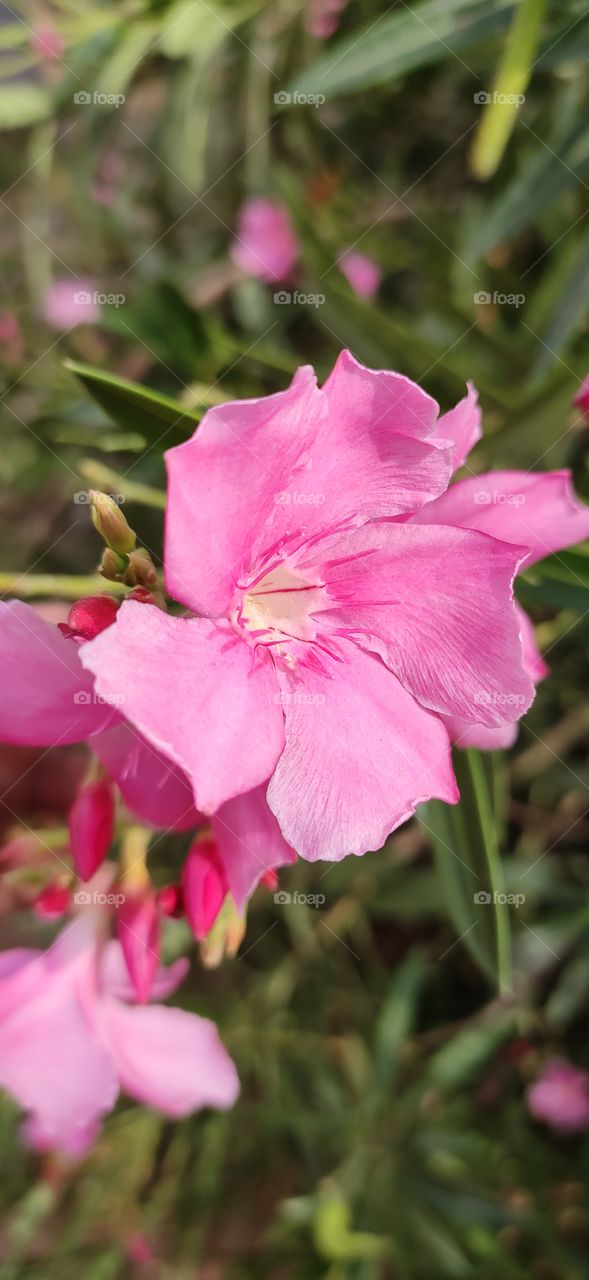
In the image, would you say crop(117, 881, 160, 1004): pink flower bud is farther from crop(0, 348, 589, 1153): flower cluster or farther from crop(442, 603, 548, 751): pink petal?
crop(442, 603, 548, 751): pink petal

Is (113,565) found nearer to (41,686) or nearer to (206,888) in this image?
(41,686)

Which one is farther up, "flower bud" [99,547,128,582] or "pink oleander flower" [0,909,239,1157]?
"flower bud" [99,547,128,582]

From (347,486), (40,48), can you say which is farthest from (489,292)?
(347,486)

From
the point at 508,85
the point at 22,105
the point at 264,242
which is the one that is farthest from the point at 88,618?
the point at 264,242

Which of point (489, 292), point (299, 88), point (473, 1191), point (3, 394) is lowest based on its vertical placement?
point (473, 1191)

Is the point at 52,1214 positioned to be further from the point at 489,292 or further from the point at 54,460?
the point at 489,292

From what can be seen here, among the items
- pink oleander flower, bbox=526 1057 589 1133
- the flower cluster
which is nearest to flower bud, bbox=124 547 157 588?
the flower cluster
